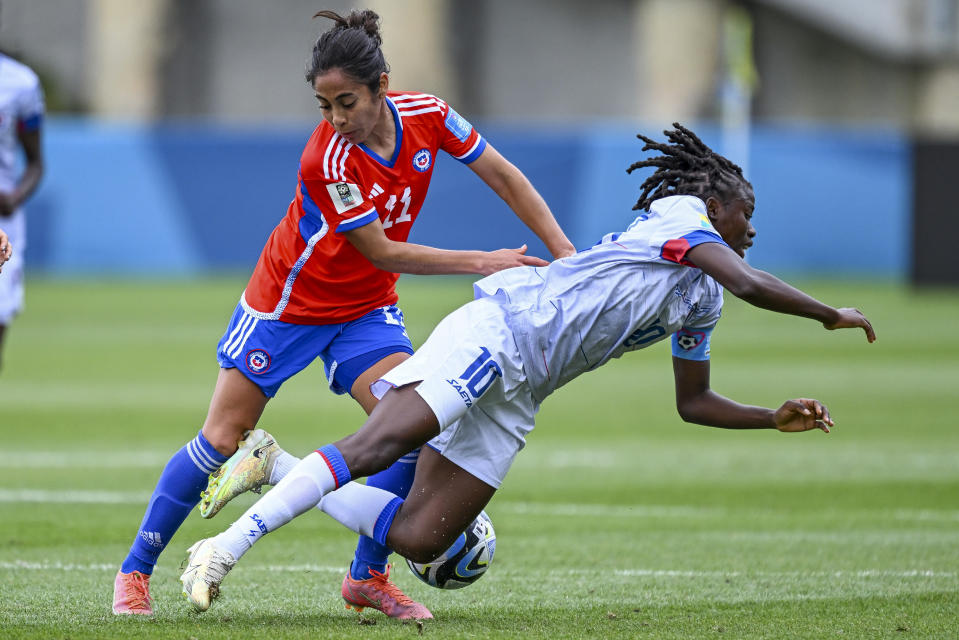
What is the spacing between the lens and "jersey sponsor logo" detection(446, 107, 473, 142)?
590 centimetres

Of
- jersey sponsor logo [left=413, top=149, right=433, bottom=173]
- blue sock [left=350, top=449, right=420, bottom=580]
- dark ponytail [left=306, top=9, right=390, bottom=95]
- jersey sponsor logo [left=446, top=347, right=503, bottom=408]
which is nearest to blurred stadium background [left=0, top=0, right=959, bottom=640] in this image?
blue sock [left=350, top=449, right=420, bottom=580]

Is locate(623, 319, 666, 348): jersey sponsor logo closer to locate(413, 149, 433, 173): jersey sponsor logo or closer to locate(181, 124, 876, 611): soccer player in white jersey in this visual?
locate(181, 124, 876, 611): soccer player in white jersey

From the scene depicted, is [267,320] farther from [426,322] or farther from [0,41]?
[426,322]

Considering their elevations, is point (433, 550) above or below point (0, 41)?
below

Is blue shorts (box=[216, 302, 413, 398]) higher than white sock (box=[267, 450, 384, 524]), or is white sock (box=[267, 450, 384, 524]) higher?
blue shorts (box=[216, 302, 413, 398])

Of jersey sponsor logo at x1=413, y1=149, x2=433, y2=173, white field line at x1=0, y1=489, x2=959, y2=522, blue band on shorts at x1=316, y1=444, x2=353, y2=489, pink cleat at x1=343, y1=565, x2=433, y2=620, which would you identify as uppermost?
jersey sponsor logo at x1=413, y1=149, x2=433, y2=173

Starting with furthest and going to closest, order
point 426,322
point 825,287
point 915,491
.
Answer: point 825,287 < point 426,322 < point 915,491

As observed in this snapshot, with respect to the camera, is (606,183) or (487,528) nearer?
(487,528)

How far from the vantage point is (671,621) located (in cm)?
546

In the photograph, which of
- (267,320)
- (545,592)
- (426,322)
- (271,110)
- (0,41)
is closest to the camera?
(267,320)

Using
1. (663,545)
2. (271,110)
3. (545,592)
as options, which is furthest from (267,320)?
(271,110)

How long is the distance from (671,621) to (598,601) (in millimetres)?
554

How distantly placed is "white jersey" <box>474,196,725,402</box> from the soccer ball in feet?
2.07

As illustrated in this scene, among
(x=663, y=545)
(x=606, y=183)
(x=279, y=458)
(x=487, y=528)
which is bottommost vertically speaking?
(x=606, y=183)
